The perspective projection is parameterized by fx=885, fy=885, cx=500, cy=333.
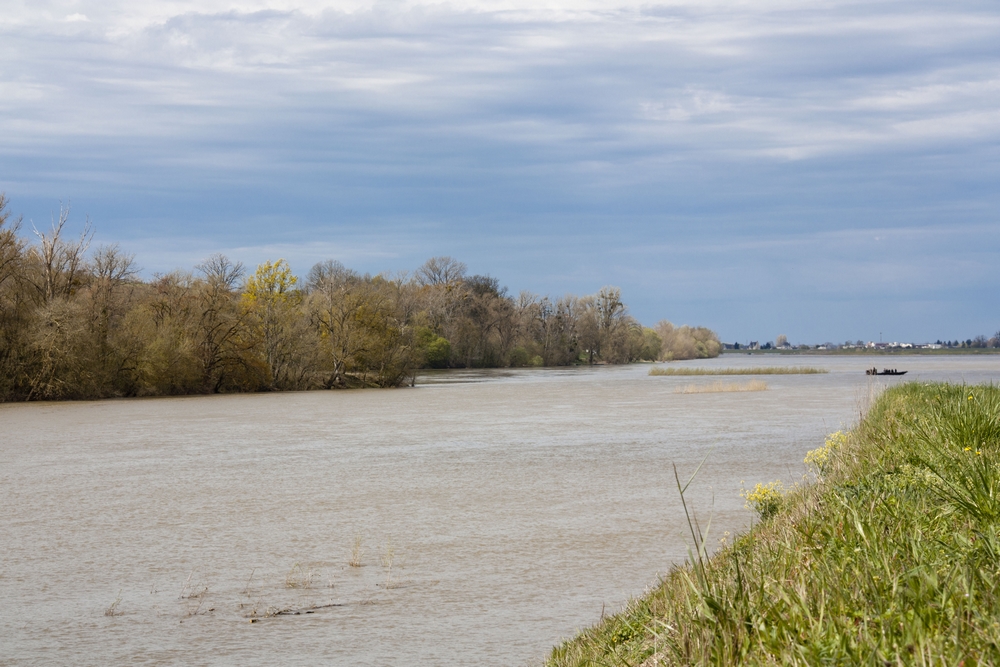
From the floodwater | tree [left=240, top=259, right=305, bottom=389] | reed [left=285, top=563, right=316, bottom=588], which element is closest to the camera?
the floodwater

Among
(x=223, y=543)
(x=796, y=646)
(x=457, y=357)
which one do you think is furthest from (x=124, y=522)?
(x=457, y=357)

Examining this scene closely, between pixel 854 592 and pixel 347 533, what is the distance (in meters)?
7.28

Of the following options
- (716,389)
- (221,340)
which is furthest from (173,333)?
(716,389)

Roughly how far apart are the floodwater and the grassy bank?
2.09 ft

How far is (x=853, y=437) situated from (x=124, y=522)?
8597 millimetres

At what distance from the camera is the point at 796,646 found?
8.43 ft

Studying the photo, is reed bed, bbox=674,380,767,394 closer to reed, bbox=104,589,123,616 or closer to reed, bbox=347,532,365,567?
reed, bbox=347,532,365,567

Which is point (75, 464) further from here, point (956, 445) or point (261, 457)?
point (956, 445)

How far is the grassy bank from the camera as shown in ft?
8.46

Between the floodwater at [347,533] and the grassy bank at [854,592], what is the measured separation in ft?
2.09

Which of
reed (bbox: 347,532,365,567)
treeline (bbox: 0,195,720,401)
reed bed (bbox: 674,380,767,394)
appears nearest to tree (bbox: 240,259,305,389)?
treeline (bbox: 0,195,720,401)

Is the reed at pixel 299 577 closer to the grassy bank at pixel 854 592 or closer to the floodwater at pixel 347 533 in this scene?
the floodwater at pixel 347 533

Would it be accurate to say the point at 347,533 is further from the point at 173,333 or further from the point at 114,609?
the point at 173,333

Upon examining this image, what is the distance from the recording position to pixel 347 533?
31.6 feet
